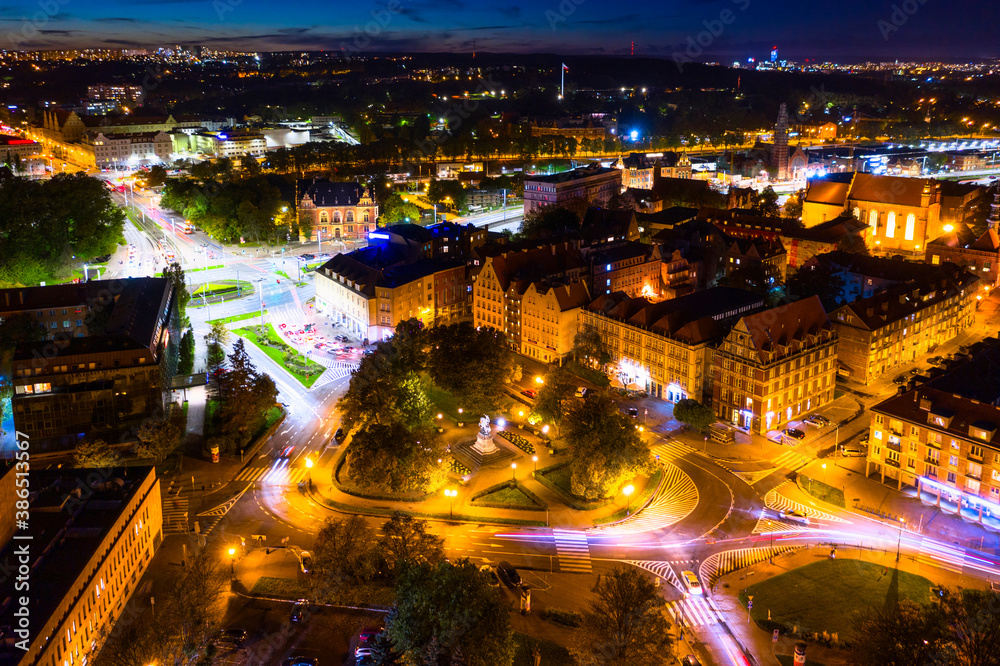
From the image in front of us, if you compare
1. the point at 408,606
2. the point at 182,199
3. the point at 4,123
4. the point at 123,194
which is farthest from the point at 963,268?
the point at 4,123

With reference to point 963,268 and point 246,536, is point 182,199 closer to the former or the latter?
point 246,536

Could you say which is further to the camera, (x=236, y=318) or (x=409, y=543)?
(x=236, y=318)

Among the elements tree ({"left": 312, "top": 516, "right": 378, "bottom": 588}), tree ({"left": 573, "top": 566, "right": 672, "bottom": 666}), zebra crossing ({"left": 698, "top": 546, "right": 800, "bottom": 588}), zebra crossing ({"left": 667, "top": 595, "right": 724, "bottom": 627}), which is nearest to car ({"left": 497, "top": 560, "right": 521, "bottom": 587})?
tree ({"left": 573, "top": 566, "right": 672, "bottom": 666})

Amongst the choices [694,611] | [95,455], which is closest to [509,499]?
[694,611]

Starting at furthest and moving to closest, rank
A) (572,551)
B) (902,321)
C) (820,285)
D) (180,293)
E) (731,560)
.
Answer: (820,285), (180,293), (902,321), (572,551), (731,560)

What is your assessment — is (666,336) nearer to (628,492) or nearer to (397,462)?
(628,492)

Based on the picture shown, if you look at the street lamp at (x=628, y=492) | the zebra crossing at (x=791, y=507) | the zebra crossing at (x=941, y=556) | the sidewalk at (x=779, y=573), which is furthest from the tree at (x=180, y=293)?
the zebra crossing at (x=941, y=556)

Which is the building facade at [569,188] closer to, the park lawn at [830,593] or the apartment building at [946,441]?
the apartment building at [946,441]
